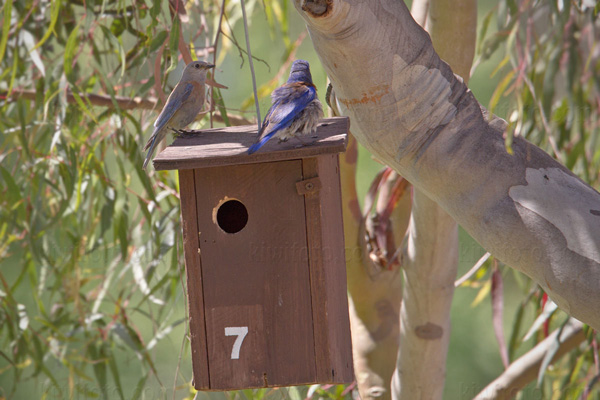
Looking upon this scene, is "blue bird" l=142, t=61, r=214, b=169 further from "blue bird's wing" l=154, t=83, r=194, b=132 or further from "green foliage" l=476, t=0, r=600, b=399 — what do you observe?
"green foliage" l=476, t=0, r=600, b=399

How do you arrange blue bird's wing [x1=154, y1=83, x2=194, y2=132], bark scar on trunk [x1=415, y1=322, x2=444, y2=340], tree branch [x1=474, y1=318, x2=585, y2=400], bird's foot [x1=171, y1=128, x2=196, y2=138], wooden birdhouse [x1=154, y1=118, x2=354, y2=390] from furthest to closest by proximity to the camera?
tree branch [x1=474, y1=318, x2=585, y2=400], bark scar on trunk [x1=415, y1=322, x2=444, y2=340], blue bird's wing [x1=154, y1=83, x2=194, y2=132], bird's foot [x1=171, y1=128, x2=196, y2=138], wooden birdhouse [x1=154, y1=118, x2=354, y2=390]

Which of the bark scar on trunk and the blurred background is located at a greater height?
the blurred background

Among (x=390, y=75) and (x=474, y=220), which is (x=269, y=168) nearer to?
(x=390, y=75)

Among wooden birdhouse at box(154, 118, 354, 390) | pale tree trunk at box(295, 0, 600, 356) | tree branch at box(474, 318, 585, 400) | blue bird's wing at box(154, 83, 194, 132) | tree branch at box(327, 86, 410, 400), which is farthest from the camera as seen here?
tree branch at box(327, 86, 410, 400)

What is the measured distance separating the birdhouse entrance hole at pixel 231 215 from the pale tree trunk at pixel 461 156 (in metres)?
0.34

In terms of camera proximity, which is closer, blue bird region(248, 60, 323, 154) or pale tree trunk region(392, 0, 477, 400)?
blue bird region(248, 60, 323, 154)

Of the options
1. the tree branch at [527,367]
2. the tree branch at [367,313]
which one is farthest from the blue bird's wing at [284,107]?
the tree branch at [527,367]

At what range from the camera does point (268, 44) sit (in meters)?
5.76

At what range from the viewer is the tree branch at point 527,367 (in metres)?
2.36

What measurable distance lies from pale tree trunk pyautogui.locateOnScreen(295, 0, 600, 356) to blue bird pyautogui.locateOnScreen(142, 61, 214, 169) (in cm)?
54

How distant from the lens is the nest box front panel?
1.50m

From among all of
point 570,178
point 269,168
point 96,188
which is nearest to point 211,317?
point 269,168

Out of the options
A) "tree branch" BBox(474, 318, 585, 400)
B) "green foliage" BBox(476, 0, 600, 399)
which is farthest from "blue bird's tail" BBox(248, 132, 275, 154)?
"tree branch" BBox(474, 318, 585, 400)

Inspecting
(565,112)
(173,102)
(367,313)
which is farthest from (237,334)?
(565,112)
